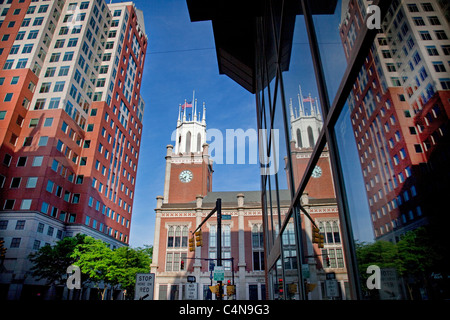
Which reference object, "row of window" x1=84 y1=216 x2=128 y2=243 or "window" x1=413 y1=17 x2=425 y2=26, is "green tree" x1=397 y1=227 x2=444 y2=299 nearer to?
"window" x1=413 y1=17 x2=425 y2=26

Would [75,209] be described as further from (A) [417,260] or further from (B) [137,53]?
(A) [417,260]

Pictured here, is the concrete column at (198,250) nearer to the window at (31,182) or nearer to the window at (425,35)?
the window at (31,182)

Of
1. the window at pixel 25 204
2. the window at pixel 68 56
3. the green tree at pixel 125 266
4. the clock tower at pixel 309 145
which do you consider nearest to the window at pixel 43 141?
the window at pixel 25 204

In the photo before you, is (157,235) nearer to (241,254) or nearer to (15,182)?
(241,254)

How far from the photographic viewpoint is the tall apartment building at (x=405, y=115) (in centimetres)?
147

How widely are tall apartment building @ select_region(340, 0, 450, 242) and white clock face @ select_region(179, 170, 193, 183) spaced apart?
57037 mm

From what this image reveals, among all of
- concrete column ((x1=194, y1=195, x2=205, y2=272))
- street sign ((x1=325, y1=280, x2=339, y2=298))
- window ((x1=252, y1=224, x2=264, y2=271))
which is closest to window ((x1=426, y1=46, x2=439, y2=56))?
street sign ((x1=325, y1=280, x2=339, y2=298))

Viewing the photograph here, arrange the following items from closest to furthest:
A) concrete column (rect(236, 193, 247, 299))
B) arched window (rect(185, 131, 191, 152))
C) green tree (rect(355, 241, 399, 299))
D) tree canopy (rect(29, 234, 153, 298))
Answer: green tree (rect(355, 241, 399, 299)) < tree canopy (rect(29, 234, 153, 298)) < concrete column (rect(236, 193, 247, 299)) < arched window (rect(185, 131, 191, 152))

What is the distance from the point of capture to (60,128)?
47000mm

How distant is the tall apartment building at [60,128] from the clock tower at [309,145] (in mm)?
46036

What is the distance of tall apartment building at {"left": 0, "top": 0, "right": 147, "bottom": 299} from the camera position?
41938 mm
